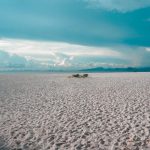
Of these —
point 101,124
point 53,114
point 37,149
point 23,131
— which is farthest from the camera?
point 53,114

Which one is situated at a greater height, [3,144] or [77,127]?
[77,127]

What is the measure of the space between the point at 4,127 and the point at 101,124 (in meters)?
4.41

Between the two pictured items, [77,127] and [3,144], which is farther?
[77,127]

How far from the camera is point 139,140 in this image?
983 cm

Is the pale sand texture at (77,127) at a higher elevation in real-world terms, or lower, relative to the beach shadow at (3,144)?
higher

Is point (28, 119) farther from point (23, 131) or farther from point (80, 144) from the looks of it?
point (80, 144)

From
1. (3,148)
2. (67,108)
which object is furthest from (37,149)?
(67,108)

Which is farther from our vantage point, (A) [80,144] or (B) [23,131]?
(B) [23,131]

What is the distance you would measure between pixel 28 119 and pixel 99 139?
16.0 ft

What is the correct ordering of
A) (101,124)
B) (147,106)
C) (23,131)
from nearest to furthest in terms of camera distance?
(23,131), (101,124), (147,106)

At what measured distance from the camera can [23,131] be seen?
451 inches

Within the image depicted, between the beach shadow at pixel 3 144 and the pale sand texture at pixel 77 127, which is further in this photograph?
the pale sand texture at pixel 77 127

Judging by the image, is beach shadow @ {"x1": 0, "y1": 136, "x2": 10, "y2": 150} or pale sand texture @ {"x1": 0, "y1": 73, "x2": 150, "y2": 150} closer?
beach shadow @ {"x1": 0, "y1": 136, "x2": 10, "y2": 150}

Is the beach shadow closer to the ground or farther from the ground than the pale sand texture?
closer to the ground
